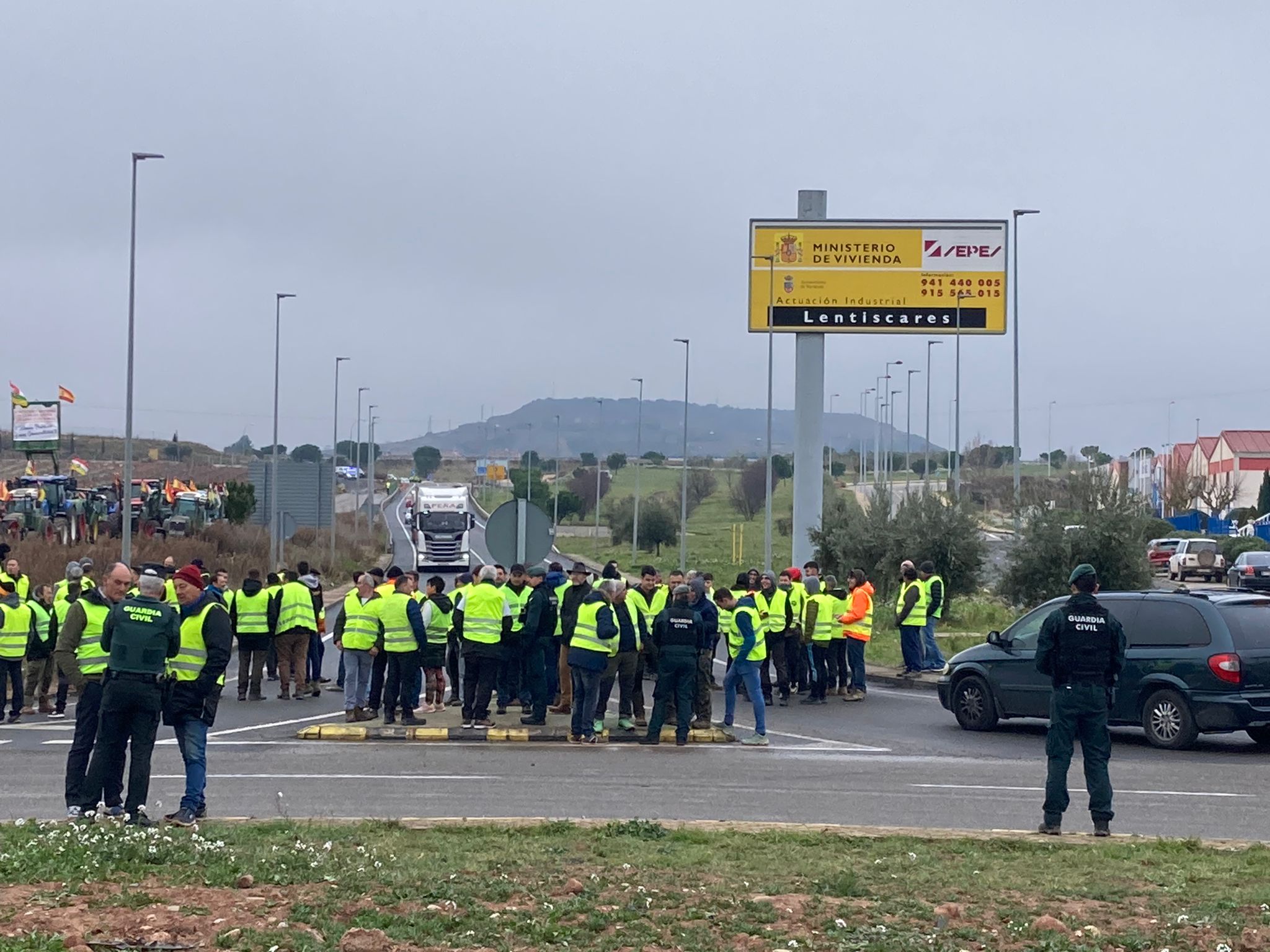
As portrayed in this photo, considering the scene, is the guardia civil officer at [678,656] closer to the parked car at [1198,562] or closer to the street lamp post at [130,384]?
the street lamp post at [130,384]

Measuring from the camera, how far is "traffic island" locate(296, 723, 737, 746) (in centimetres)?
1761

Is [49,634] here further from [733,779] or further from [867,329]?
[867,329]

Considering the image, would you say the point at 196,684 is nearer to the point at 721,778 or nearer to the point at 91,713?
the point at 91,713

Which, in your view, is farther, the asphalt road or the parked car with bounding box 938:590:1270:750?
the parked car with bounding box 938:590:1270:750

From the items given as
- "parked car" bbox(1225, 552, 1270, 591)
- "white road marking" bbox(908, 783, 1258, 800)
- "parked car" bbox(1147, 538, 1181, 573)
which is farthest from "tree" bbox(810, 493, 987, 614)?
"parked car" bbox(1147, 538, 1181, 573)

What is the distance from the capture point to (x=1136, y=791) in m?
13.5

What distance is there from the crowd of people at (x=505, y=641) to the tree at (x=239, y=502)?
3968cm

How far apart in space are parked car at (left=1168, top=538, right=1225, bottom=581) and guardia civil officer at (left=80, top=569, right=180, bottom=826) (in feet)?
174

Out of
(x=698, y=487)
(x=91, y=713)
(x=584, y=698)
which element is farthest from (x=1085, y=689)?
(x=698, y=487)

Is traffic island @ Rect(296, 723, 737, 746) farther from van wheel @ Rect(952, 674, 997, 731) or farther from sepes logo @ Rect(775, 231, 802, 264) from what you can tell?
sepes logo @ Rect(775, 231, 802, 264)

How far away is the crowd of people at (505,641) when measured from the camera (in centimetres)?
1669

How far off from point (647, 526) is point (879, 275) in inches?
1465

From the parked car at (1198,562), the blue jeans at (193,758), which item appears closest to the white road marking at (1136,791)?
the blue jeans at (193,758)

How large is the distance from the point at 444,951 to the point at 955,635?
25.8 meters
